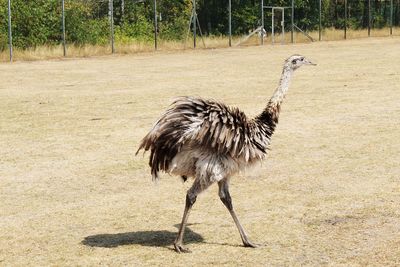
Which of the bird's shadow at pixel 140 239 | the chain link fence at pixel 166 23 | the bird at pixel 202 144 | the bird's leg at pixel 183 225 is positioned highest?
the chain link fence at pixel 166 23

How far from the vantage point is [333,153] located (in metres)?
13.0

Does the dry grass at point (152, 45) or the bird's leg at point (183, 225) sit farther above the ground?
the dry grass at point (152, 45)

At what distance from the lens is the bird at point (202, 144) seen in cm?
786

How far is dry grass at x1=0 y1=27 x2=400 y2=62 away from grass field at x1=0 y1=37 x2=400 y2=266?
1543 centimetres

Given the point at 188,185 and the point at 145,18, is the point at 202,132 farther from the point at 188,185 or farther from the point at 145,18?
the point at 145,18

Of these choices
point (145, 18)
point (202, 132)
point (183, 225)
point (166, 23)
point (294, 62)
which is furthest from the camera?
point (166, 23)

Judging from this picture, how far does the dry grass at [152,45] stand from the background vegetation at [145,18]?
1.15 m

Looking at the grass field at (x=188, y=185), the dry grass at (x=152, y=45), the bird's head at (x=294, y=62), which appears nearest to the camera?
the grass field at (x=188, y=185)

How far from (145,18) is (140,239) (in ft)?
137

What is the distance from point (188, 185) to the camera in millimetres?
11094

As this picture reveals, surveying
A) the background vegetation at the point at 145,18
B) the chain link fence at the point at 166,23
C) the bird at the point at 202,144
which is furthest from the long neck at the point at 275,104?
the background vegetation at the point at 145,18

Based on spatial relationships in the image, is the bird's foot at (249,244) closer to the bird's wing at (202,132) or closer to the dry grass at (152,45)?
the bird's wing at (202,132)

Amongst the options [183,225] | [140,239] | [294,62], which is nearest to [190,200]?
[183,225]

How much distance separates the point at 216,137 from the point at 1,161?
234 inches
